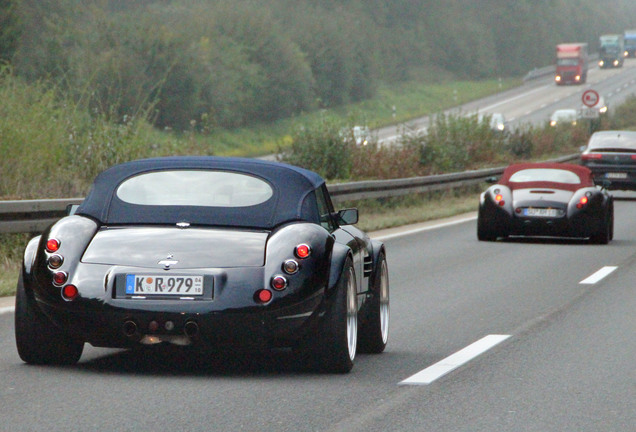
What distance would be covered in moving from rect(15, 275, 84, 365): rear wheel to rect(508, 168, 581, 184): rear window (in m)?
12.1

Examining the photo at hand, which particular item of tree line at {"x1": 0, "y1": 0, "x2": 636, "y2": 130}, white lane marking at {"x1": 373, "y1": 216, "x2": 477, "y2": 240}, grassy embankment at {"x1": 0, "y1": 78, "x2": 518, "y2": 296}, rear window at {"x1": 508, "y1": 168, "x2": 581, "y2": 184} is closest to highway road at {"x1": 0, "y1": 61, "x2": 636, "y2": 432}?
grassy embankment at {"x1": 0, "y1": 78, "x2": 518, "y2": 296}

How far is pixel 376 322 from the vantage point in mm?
7887

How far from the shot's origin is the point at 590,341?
8594mm

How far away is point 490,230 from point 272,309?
39.4 feet

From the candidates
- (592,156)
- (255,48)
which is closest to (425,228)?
(592,156)

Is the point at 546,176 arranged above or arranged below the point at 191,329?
below

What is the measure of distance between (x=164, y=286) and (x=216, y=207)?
2.34ft

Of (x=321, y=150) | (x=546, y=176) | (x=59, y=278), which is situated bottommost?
(x=321, y=150)

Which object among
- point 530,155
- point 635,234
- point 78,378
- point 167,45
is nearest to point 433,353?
point 78,378

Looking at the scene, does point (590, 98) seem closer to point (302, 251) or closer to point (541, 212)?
point (541, 212)

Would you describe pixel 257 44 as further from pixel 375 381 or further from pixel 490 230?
pixel 375 381

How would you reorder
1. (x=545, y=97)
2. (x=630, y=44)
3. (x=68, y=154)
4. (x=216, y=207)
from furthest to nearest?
(x=630, y=44) < (x=545, y=97) < (x=68, y=154) < (x=216, y=207)

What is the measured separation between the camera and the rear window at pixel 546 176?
59.8 ft

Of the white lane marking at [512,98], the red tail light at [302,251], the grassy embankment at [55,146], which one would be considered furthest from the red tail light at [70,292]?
the white lane marking at [512,98]
